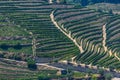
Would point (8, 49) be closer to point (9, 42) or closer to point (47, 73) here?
point (9, 42)

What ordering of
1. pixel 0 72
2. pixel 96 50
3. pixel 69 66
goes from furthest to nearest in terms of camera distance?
pixel 96 50 < pixel 69 66 < pixel 0 72

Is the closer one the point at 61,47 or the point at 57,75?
the point at 57,75

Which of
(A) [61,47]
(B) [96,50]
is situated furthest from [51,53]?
(B) [96,50]

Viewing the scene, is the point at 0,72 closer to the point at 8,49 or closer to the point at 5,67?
the point at 5,67

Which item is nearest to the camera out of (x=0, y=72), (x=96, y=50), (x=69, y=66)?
(x=0, y=72)

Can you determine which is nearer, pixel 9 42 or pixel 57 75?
pixel 57 75

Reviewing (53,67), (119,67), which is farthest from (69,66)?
(119,67)

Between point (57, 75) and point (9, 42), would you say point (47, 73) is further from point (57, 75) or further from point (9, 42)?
point (9, 42)
